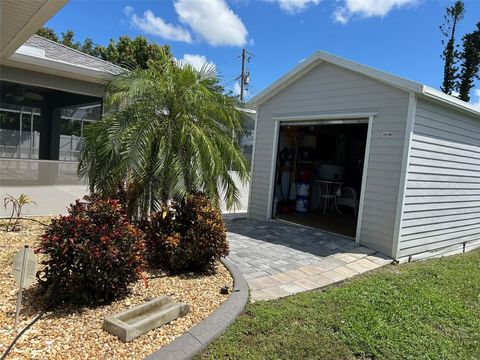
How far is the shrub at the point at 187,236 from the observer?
4789 millimetres

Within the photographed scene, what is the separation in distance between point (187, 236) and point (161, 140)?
1.53m

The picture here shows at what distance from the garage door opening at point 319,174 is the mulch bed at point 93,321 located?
Answer: 536cm

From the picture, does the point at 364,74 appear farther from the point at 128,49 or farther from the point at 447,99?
the point at 128,49

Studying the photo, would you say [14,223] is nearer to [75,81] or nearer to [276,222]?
[75,81]

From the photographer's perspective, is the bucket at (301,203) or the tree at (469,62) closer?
the bucket at (301,203)

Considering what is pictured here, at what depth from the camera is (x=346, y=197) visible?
39.5 feet

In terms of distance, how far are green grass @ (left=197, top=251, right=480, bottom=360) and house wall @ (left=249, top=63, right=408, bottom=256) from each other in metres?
1.61

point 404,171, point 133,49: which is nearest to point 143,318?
point 404,171

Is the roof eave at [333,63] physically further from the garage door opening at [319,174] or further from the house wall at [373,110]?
the garage door opening at [319,174]

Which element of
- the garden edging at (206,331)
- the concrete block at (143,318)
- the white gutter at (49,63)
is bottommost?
the garden edging at (206,331)

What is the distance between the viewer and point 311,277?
546 centimetres

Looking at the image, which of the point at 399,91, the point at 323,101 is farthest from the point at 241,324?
the point at 323,101

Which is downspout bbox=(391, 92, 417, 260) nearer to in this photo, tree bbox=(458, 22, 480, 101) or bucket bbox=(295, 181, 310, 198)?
bucket bbox=(295, 181, 310, 198)

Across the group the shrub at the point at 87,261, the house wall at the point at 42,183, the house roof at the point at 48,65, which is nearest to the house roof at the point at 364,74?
the house wall at the point at 42,183
